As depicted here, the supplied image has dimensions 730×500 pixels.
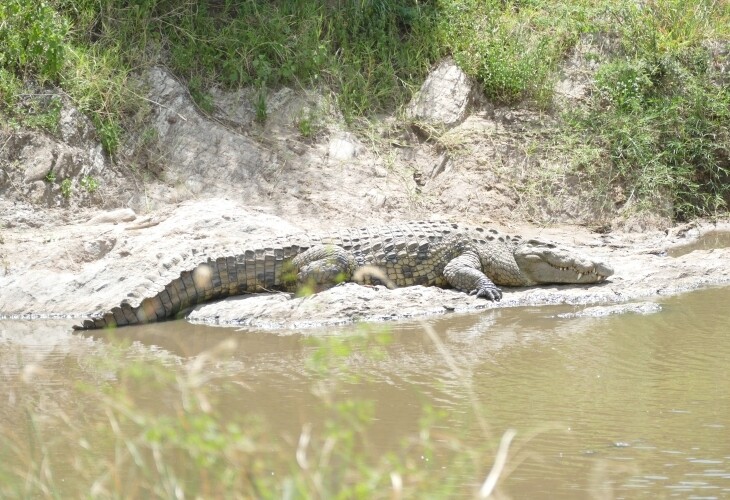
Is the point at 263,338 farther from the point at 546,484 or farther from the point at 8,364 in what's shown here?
the point at 546,484

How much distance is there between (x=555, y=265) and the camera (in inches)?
348

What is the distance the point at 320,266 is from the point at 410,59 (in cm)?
479

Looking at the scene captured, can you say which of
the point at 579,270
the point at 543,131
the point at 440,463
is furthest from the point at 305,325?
the point at 543,131

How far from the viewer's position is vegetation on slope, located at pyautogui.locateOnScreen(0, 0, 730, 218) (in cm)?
1081

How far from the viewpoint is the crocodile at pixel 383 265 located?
816cm

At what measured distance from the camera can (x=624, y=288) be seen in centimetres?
849

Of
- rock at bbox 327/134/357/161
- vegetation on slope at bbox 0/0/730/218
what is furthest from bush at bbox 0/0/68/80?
rock at bbox 327/134/357/161

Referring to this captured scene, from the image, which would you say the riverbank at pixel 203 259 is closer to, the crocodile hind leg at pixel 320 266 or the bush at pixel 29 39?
the crocodile hind leg at pixel 320 266

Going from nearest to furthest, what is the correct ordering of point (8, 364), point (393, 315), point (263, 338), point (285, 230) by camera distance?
point (8, 364), point (263, 338), point (393, 315), point (285, 230)

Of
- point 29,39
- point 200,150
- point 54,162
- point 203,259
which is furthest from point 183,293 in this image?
point 29,39

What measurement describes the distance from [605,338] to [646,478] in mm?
2698

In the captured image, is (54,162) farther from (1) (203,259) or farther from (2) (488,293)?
(2) (488,293)

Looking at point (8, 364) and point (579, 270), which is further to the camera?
point (579, 270)

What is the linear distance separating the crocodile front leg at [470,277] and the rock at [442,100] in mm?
3383
